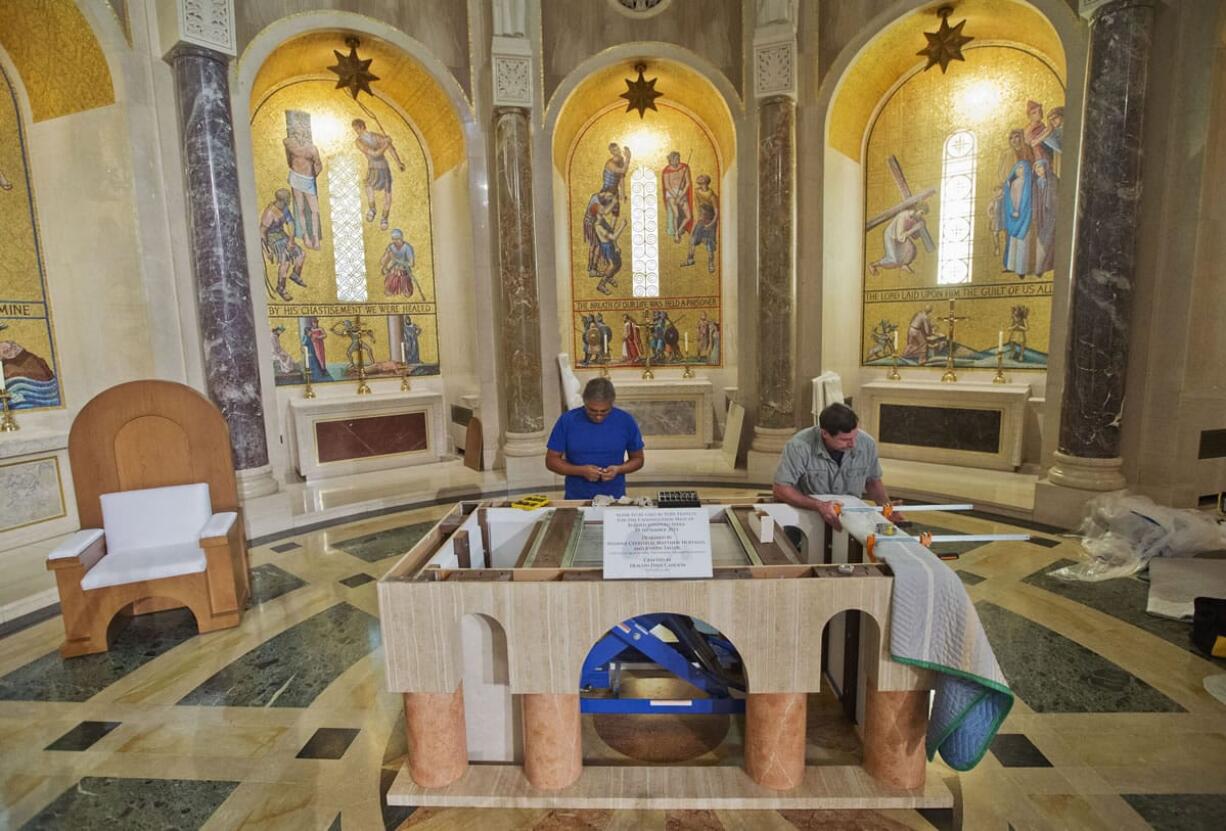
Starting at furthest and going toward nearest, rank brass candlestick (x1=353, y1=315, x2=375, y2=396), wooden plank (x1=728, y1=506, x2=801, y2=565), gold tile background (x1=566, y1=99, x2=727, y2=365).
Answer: gold tile background (x1=566, y1=99, x2=727, y2=365) → brass candlestick (x1=353, y1=315, x2=375, y2=396) → wooden plank (x1=728, y1=506, x2=801, y2=565)

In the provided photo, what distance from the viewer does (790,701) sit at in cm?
233

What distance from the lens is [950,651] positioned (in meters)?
2.17

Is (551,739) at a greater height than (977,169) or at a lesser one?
lesser

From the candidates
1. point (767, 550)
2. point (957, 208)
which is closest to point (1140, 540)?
point (767, 550)

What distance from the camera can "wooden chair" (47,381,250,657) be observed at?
12.6ft

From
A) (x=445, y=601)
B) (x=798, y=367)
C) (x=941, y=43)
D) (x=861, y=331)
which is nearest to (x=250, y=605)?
(x=445, y=601)

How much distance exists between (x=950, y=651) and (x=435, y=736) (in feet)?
6.27

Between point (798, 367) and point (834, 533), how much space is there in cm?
555

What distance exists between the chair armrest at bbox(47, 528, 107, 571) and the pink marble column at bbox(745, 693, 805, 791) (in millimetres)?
3940

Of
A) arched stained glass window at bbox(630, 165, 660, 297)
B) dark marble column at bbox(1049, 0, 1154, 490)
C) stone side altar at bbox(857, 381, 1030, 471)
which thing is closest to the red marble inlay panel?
arched stained glass window at bbox(630, 165, 660, 297)

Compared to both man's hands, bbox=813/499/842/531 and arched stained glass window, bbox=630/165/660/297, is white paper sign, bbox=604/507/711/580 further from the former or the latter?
arched stained glass window, bbox=630/165/660/297

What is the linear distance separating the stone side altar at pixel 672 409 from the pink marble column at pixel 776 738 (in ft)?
23.6

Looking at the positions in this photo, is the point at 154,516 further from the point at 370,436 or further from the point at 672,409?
the point at 672,409

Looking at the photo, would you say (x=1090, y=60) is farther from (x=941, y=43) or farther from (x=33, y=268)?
(x=33, y=268)
